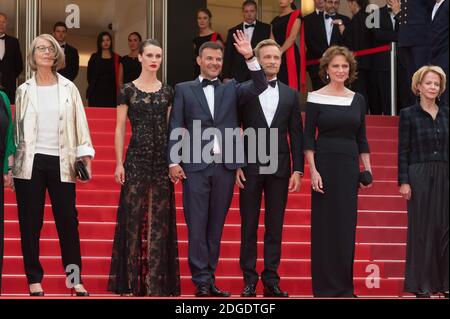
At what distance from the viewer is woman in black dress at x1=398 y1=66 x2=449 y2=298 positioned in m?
8.00

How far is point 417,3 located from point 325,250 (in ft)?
8.75

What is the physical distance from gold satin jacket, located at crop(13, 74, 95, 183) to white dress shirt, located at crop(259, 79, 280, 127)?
1358 mm

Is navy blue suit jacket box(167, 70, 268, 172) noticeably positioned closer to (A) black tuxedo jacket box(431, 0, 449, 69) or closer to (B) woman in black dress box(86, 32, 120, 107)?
(A) black tuxedo jacket box(431, 0, 449, 69)

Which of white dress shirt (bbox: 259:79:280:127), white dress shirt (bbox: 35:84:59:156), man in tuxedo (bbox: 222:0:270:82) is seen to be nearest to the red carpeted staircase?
white dress shirt (bbox: 35:84:59:156)

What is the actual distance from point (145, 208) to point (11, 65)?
6637mm

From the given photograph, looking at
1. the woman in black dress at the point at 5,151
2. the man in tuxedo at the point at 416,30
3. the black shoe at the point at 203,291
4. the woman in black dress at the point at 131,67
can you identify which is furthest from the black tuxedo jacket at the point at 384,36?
the woman in black dress at the point at 5,151

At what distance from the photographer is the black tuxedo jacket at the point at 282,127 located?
816 cm

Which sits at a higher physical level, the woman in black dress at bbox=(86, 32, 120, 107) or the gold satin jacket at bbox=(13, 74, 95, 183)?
the woman in black dress at bbox=(86, 32, 120, 107)

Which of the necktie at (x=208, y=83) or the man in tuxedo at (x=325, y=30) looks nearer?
the necktie at (x=208, y=83)

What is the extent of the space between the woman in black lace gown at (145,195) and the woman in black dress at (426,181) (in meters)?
1.79

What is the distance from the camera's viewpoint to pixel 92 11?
17812mm

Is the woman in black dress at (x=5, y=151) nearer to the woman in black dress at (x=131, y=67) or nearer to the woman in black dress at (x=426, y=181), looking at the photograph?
the woman in black dress at (x=426, y=181)

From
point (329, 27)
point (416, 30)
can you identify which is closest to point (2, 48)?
point (329, 27)

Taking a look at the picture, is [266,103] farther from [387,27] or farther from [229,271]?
[387,27]
